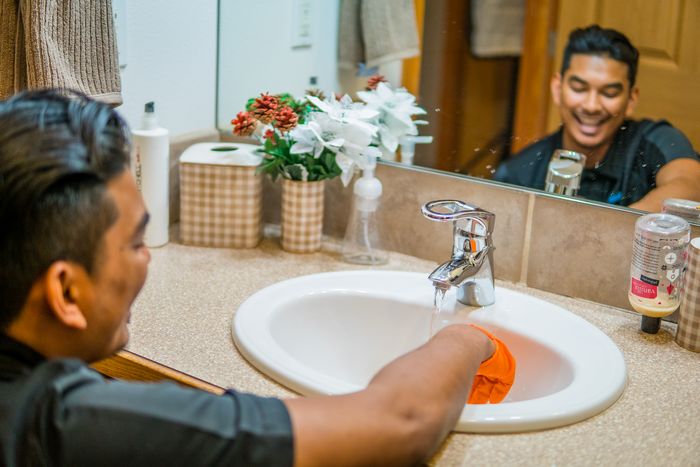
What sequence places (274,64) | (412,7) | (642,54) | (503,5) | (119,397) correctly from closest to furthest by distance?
(119,397)
(642,54)
(503,5)
(412,7)
(274,64)

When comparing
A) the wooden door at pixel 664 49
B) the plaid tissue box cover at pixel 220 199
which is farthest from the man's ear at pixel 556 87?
the plaid tissue box cover at pixel 220 199

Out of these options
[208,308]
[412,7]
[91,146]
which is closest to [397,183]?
[412,7]

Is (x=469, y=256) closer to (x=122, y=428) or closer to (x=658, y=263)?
(x=658, y=263)

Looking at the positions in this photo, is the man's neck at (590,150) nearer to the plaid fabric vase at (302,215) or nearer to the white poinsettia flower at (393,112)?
the white poinsettia flower at (393,112)

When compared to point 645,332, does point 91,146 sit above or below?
above

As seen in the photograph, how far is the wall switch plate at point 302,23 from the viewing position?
171 cm

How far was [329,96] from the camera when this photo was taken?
1642mm

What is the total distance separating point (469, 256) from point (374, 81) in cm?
45

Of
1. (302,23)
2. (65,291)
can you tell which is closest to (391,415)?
(65,291)

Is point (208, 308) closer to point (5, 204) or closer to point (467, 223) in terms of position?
point (467, 223)

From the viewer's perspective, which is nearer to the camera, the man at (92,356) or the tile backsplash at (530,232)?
the man at (92,356)

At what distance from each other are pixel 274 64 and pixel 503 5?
52cm

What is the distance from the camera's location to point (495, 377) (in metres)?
1.20

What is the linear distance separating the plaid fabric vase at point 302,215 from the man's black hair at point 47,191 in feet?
2.53
